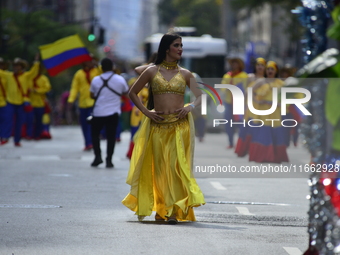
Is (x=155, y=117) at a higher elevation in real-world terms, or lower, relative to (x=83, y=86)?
higher

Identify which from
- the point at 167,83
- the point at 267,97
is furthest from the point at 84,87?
the point at 167,83

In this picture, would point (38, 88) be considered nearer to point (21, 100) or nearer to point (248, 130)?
point (21, 100)

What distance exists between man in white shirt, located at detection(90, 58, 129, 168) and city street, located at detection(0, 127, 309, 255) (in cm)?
61

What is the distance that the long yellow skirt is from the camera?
316 inches

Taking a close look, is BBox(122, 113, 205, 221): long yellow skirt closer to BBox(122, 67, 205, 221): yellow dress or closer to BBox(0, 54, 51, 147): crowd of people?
BBox(122, 67, 205, 221): yellow dress

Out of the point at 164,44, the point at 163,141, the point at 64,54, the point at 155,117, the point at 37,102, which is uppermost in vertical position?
the point at 164,44

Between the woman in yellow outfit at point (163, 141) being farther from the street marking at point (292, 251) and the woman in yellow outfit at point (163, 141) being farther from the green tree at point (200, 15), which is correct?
the green tree at point (200, 15)

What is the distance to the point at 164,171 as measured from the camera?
27.0ft

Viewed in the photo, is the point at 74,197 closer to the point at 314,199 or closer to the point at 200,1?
the point at 314,199

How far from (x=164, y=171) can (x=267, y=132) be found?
7837 mm

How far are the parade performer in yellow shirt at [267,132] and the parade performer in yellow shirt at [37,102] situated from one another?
25.4ft

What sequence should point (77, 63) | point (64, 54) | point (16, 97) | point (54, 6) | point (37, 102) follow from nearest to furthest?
point (77, 63) < point (64, 54) < point (16, 97) < point (37, 102) < point (54, 6)

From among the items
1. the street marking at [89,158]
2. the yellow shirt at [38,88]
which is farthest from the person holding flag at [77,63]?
the yellow shirt at [38,88]

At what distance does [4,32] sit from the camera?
1800 inches
